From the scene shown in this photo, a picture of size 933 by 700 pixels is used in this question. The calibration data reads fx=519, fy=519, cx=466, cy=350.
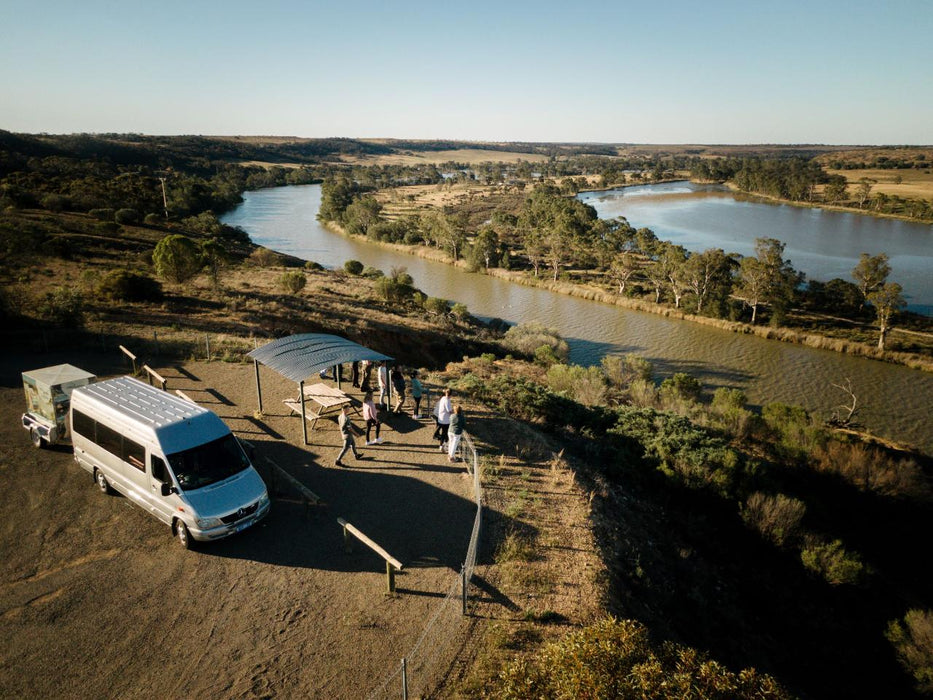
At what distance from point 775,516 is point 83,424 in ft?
51.7

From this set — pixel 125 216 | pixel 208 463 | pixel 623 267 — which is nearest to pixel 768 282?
pixel 623 267

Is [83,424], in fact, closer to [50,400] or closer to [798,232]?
[50,400]

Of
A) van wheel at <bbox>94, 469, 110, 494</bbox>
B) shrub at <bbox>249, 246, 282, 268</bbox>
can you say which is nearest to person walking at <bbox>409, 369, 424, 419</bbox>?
van wheel at <bbox>94, 469, 110, 494</bbox>

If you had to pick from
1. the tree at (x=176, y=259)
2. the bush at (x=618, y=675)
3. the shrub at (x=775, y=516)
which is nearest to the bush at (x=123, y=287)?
the tree at (x=176, y=259)

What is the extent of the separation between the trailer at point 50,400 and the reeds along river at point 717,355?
2702 cm

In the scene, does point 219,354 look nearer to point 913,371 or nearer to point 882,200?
point 913,371

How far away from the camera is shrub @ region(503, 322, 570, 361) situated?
32.2 metres

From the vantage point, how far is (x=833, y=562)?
12125 millimetres

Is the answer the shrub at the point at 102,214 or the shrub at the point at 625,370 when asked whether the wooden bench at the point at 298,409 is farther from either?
the shrub at the point at 102,214

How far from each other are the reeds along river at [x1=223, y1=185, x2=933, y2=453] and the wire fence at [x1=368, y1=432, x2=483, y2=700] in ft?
81.8

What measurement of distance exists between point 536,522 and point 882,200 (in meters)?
114

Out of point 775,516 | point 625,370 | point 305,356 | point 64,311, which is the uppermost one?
point 305,356

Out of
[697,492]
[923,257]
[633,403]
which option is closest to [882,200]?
[923,257]

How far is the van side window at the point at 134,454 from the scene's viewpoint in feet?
29.5
